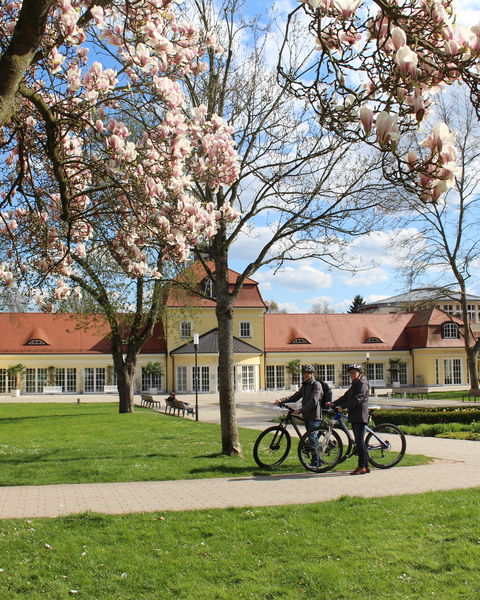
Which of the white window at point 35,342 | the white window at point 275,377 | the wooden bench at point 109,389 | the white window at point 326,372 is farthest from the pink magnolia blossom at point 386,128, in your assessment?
the white window at point 326,372

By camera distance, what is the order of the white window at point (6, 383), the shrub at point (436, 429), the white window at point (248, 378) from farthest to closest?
the white window at point (248, 378) → the white window at point (6, 383) → the shrub at point (436, 429)

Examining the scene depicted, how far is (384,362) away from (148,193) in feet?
162

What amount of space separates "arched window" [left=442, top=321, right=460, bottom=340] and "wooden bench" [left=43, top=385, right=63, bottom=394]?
31.1 m

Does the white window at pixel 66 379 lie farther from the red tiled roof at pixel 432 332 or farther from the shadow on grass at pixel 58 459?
the shadow on grass at pixel 58 459

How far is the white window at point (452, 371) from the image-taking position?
53.9 m

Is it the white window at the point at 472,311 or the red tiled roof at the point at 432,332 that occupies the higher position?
the white window at the point at 472,311

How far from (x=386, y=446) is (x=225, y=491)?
11.5ft

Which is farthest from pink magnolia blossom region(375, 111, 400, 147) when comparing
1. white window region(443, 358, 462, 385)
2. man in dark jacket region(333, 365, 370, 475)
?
white window region(443, 358, 462, 385)

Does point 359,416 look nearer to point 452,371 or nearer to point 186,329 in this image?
point 186,329

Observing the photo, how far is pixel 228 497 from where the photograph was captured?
9.11 meters

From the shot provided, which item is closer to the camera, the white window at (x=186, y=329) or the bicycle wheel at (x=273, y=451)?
the bicycle wheel at (x=273, y=451)

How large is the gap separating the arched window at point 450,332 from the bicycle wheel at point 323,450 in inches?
1762

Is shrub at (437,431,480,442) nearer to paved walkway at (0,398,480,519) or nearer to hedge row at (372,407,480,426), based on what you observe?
hedge row at (372,407,480,426)

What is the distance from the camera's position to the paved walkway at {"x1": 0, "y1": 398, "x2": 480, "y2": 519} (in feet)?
28.1
